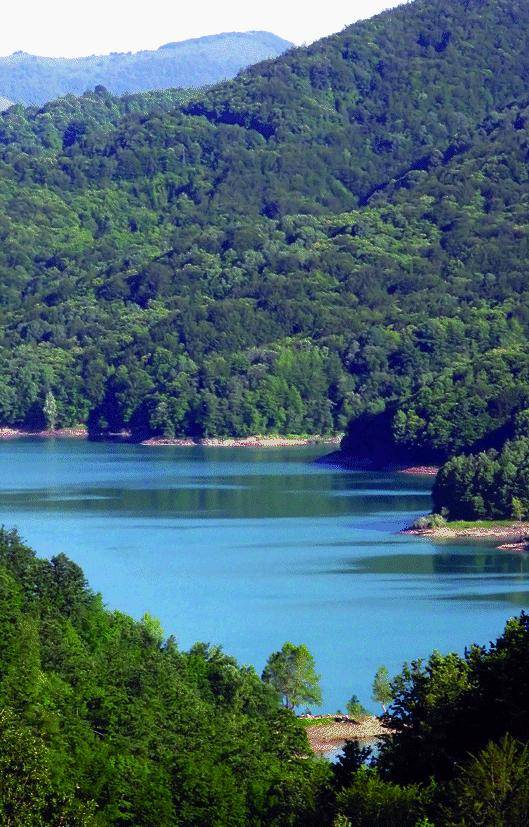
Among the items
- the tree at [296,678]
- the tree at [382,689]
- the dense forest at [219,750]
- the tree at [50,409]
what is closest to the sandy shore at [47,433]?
the tree at [50,409]

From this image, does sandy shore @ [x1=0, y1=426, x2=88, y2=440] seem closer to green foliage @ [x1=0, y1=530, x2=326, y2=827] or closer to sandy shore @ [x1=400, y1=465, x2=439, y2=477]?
sandy shore @ [x1=400, y1=465, x2=439, y2=477]

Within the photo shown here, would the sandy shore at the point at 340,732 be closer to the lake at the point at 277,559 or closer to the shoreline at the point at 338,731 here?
the shoreline at the point at 338,731

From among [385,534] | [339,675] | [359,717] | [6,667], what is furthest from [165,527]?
[6,667]

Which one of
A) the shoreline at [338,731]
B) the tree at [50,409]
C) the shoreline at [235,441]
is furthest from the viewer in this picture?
the tree at [50,409]

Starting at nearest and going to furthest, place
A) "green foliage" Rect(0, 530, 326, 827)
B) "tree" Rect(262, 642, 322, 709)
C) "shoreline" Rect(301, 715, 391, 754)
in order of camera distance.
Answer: "green foliage" Rect(0, 530, 326, 827), "shoreline" Rect(301, 715, 391, 754), "tree" Rect(262, 642, 322, 709)

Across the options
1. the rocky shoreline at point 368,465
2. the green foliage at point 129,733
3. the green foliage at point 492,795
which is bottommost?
the rocky shoreline at point 368,465

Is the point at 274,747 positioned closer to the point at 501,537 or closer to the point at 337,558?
the point at 337,558

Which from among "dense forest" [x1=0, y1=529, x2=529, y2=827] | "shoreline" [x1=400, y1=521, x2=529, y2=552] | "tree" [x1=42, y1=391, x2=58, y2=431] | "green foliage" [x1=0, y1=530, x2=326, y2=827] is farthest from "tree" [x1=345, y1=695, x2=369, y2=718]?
"tree" [x1=42, y1=391, x2=58, y2=431]
